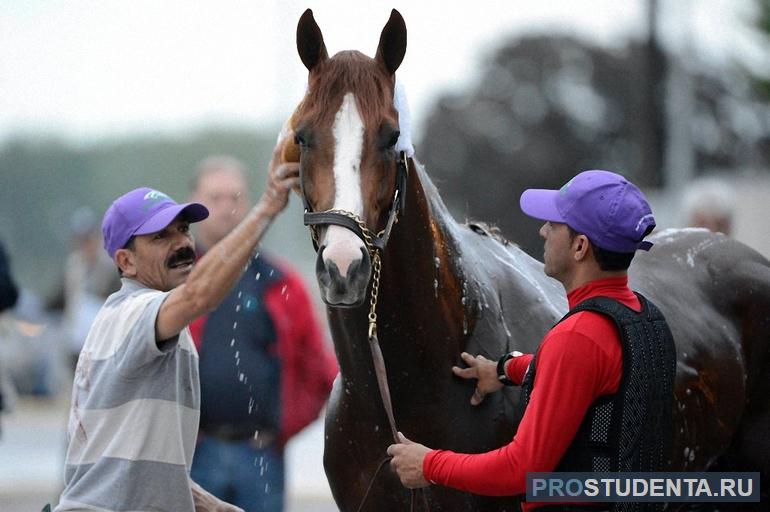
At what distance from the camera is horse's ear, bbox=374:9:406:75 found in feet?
12.9

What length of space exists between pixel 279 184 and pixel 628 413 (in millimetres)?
1242

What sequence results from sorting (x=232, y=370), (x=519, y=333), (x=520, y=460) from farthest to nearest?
(x=232, y=370) → (x=519, y=333) → (x=520, y=460)

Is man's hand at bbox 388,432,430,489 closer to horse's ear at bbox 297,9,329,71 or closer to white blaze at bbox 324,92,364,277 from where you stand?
white blaze at bbox 324,92,364,277

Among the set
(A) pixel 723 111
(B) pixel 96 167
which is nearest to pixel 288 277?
(B) pixel 96 167

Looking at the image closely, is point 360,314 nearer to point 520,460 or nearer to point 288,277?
point 520,460

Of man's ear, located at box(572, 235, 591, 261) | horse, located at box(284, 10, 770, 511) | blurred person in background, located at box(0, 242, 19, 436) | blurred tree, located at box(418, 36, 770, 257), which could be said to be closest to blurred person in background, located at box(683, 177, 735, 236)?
horse, located at box(284, 10, 770, 511)

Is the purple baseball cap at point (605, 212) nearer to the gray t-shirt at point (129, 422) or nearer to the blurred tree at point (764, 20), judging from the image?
the gray t-shirt at point (129, 422)

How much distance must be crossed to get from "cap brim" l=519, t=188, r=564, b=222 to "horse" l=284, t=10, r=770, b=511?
Answer: 432 mm

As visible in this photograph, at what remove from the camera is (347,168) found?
3682 mm

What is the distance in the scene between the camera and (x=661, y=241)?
18.9 ft

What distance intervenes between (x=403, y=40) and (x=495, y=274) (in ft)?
3.40

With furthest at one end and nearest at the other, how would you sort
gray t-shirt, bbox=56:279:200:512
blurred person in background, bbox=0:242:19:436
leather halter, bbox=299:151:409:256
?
blurred person in background, bbox=0:242:19:436, gray t-shirt, bbox=56:279:200:512, leather halter, bbox=299:151:409:256

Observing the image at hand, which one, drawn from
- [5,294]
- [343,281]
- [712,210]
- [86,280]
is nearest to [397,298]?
[343,281]

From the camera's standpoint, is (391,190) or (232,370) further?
(232,370)
